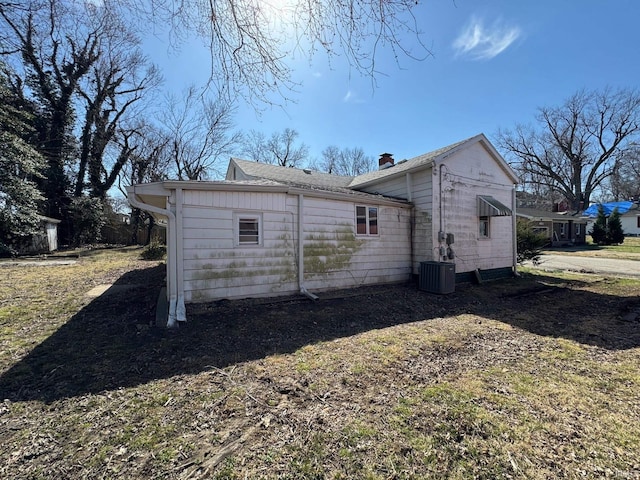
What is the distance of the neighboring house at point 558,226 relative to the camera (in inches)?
949

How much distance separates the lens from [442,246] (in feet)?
31.3

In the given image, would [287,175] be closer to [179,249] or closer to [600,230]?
[179,249]

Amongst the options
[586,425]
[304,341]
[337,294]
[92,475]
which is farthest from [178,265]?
[586,425]

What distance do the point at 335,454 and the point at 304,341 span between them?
257cm

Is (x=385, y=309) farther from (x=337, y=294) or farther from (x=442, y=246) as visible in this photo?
(x=442, y=246)

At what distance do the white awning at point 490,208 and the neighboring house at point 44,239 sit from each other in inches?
897

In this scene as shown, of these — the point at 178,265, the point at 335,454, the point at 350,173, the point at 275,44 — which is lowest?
the point at 335,454

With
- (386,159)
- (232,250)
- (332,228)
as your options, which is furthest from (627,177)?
(232,250)

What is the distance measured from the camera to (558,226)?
87.7 ft

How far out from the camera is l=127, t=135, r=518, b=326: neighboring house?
6.36 m

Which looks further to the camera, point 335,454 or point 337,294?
point 337,294

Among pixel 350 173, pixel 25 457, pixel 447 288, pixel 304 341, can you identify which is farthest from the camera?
pixel 350 173

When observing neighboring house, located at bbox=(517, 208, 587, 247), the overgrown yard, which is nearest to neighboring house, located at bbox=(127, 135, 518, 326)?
the overgrown yard

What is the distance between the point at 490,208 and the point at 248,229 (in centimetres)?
848
